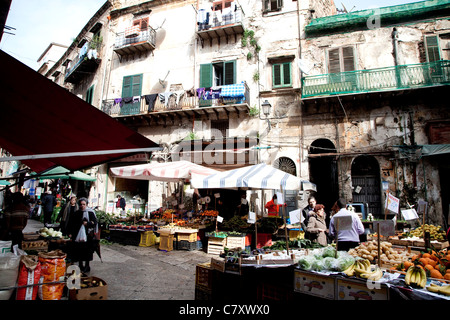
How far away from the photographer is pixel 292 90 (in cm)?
1331

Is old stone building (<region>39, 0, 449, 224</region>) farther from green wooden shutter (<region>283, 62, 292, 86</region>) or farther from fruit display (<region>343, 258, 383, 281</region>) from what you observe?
fruit display (<region>343, 258, 383, 281</region>)

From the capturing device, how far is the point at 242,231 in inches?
336

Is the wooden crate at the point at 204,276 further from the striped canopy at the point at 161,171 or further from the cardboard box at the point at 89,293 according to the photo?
the striped canopy at the point at 161,171

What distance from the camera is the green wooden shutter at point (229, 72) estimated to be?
48.3 ft

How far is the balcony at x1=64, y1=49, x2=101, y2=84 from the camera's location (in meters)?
18.1

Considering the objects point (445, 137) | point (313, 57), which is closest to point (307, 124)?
point (313, 57)

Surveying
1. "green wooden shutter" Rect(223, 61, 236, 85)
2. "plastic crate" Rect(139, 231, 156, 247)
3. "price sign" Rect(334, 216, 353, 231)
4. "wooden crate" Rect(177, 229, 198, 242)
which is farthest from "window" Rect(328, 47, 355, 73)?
"plastic crate" Rect(139, 231, 156, 247)

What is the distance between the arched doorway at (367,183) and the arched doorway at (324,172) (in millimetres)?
897

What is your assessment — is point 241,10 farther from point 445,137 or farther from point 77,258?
point 77,258

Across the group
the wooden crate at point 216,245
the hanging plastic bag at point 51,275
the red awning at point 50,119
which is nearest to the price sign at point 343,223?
the red awning at point 50,119

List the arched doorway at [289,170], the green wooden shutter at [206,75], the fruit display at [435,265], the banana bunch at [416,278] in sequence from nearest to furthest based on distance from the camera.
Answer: the banana bunch at [416,278] → the fruit display at [435,265] → the arched doorway at [289,170] → the green wooden shutter at [206,75]

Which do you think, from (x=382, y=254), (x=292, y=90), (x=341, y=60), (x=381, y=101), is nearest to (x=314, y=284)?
(x=382, y=254)

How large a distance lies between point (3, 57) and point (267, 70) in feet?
42.5

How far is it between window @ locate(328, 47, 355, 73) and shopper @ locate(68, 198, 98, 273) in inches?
476
